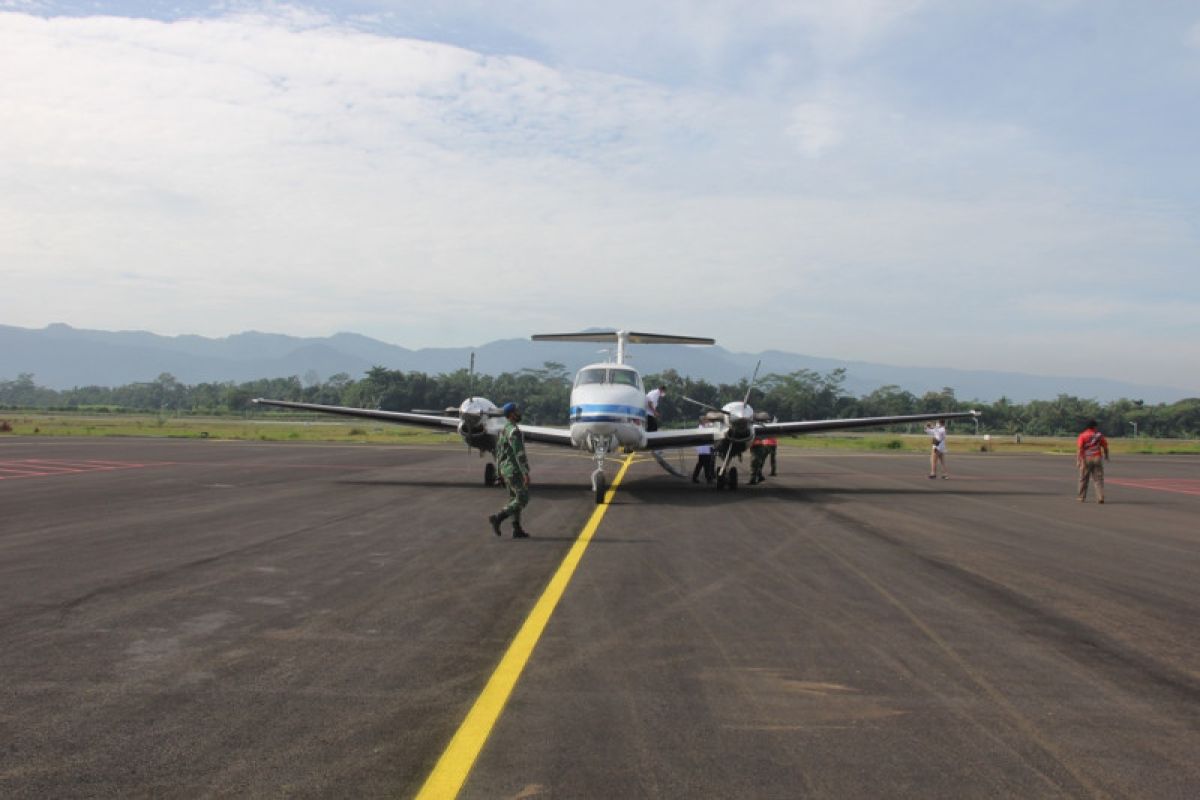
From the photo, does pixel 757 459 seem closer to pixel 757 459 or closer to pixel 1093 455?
pixel 757 459

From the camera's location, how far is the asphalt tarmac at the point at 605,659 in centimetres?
435

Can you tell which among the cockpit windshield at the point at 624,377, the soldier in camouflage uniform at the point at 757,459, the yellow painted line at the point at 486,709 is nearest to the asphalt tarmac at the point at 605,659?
the yellow painted line at the point at 486,709

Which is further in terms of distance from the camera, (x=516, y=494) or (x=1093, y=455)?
(x=1093, y=455)

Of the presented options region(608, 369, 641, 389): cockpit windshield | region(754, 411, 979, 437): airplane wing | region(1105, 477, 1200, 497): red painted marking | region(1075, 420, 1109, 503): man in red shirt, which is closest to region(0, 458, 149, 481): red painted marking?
region(608, 369, 641, 389): cockpit windshield

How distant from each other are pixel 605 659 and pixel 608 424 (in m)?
13.2

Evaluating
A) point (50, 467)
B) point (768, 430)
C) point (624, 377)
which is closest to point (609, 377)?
point (624, 377)

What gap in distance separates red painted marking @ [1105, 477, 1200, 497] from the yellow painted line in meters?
24.5

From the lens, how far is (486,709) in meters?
5.18

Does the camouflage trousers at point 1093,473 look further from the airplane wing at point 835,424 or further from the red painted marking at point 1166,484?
the red painted marking at point 1166,484

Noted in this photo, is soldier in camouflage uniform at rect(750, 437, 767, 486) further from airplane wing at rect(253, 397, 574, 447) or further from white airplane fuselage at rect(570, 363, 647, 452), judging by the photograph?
airplane wing at rect(253, 397, 574, 447)

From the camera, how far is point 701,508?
697 inches

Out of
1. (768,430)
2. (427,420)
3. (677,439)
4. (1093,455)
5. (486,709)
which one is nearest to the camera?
(486,709)

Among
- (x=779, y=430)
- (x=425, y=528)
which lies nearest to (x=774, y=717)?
(x=425, y=528)

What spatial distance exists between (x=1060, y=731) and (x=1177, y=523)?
14563 millimetres
